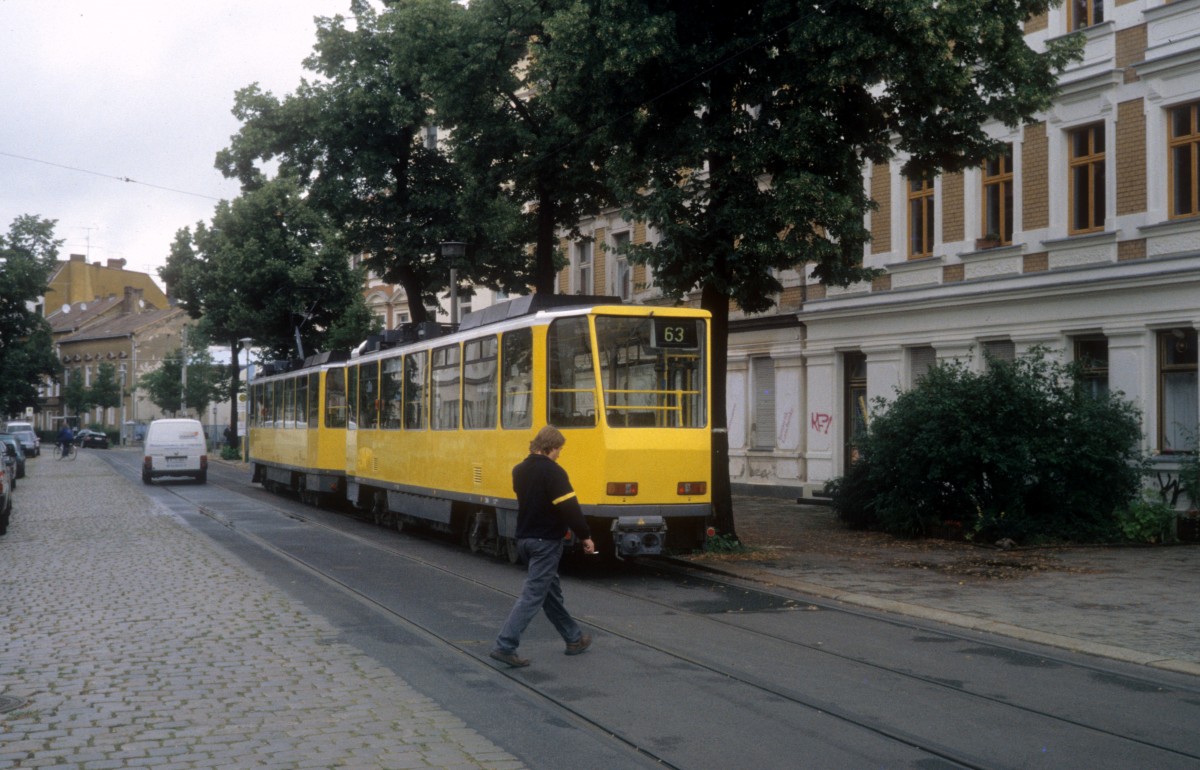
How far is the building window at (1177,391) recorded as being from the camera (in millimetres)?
20766

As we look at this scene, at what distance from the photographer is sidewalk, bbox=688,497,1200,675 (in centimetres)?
1070

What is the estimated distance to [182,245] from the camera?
5506 centimetres

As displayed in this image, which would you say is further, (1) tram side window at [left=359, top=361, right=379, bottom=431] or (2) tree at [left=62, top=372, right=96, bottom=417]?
(2) tree at [left=62, top=372, right=96, bottom=417]

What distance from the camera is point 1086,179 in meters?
23.0

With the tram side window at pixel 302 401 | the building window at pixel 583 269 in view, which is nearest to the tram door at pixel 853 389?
the tram side window at pixel 302 401

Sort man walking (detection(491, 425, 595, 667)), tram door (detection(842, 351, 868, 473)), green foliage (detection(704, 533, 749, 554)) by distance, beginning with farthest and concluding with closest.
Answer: tram door (detection(842, 351, 868, 473)) → green foliage (detection(704, 533, 749, 554)) → man walking (detection(491, 425, 595, 667))

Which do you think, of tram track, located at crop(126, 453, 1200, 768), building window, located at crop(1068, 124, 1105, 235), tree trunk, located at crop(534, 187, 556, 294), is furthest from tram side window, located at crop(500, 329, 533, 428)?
building window, located at crop(1068, 124, 1105, 235)

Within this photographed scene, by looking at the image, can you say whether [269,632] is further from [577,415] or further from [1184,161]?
[1184,161]

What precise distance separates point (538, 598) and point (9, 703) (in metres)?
3.53

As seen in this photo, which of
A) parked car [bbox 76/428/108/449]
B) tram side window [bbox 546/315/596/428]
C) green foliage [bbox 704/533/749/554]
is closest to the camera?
tram side window [bbox 546/315/596/428]

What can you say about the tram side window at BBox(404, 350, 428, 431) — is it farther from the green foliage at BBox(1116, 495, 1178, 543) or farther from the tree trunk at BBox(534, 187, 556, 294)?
the green foliage at BBox(1116, 495, 1178, 543)

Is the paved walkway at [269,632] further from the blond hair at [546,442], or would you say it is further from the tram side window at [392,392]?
the tram side window at [392,392]

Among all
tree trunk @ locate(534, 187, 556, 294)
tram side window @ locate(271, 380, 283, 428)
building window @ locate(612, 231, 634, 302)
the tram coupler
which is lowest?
the tram coupler

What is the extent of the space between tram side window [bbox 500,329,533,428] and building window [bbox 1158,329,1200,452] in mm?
11436
